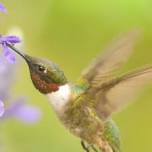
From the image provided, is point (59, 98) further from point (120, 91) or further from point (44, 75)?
Answer: point (120, 91)

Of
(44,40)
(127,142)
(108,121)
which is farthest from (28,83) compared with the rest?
(108,121)

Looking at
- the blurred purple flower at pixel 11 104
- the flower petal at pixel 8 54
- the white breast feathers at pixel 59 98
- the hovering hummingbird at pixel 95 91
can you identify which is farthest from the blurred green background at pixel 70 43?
the flower petal at pixel 8 54

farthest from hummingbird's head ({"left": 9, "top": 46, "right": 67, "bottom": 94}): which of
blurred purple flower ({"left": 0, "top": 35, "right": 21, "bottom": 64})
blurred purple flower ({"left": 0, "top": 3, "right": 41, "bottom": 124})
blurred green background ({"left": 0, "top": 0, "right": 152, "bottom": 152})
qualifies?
blurred green background ({"left": 0, "top": 0, "right": 152, "bottom": 152})

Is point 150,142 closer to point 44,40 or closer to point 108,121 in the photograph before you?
point 44,40

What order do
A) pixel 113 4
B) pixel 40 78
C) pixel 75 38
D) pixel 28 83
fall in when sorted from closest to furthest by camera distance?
→ pixel 40 78, pixel 113 4, pixel 28 83, pixel 75 38

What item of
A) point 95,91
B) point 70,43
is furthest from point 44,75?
point 70,43

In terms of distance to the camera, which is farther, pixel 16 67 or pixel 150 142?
pixel 150 142

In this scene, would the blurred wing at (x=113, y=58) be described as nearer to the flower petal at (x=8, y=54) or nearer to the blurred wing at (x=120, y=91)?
the blurred wing at (x=120, y=91)
